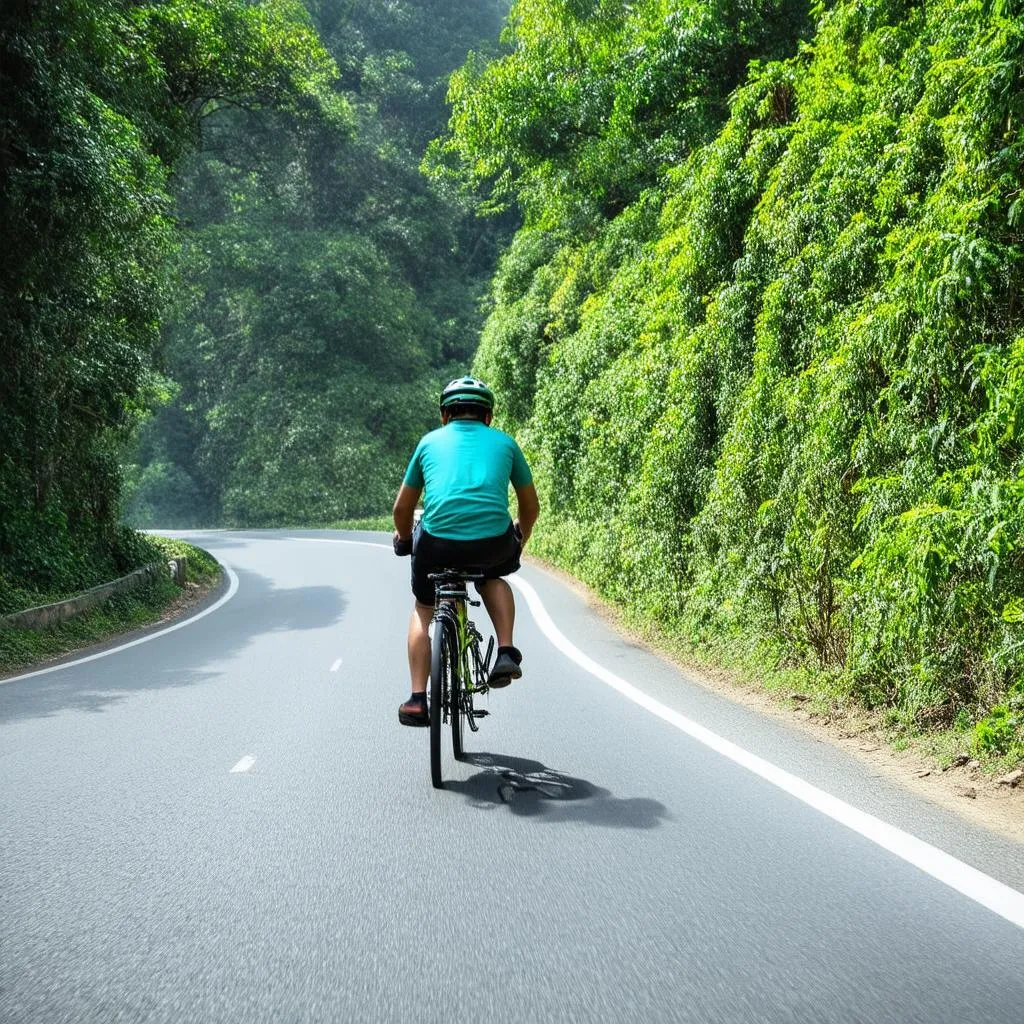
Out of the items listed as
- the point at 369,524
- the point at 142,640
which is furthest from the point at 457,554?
the point at 369,524

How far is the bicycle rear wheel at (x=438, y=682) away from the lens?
214 inches

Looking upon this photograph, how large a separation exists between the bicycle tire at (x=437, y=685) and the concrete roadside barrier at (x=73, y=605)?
8767mm

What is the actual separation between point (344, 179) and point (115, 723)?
45441mm

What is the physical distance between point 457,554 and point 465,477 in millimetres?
417

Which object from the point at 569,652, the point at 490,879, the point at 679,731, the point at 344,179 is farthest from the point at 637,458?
the point at 344,179

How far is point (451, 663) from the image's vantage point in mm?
5711

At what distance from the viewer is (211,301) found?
1973 inches

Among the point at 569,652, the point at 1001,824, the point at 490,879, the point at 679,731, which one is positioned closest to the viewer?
the point at 490,879

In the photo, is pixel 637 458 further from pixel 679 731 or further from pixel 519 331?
pixel 519 331

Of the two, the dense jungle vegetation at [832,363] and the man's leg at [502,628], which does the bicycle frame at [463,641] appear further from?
the dense jungle vegetation at [832,363]

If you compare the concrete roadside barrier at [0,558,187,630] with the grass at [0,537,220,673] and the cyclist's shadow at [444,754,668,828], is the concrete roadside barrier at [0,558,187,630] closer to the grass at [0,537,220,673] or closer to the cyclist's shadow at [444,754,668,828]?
the grass at [0,537,220,673]

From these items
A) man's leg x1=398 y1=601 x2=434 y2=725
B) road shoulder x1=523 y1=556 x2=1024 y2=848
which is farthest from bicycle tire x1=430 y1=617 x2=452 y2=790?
road shoulder x1=523 y1=556 x2=1024 y2=848

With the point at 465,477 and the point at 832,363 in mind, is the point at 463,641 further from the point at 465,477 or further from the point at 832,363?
the point at 832,363

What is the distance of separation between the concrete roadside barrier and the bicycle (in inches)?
332
